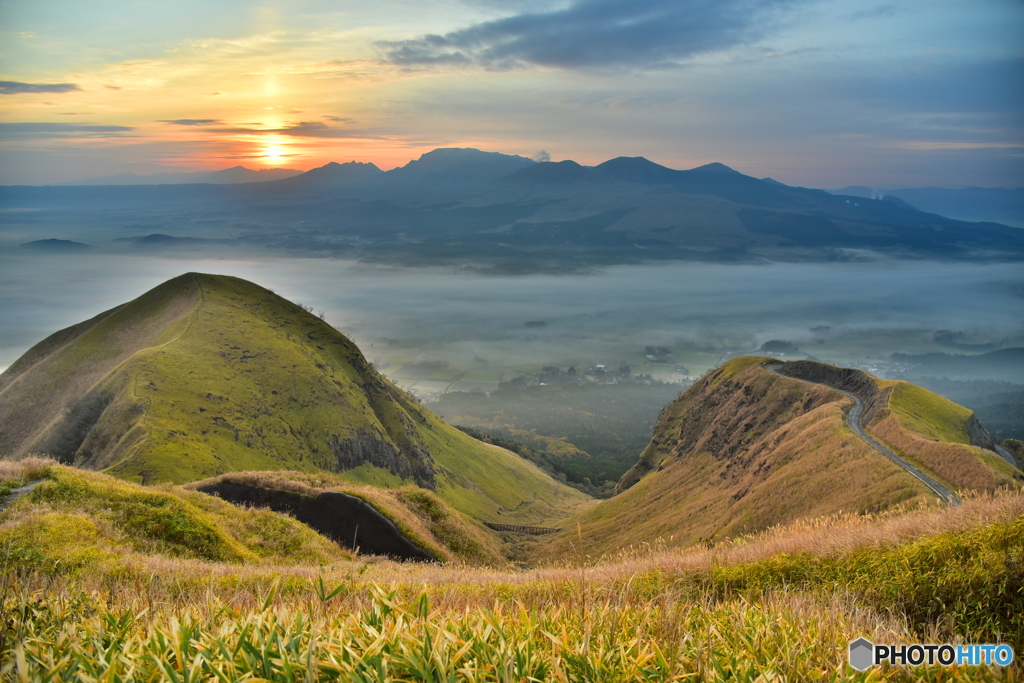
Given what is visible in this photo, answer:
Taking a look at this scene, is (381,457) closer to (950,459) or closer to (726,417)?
(726,417)

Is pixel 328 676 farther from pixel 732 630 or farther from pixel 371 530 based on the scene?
pixel 371 530

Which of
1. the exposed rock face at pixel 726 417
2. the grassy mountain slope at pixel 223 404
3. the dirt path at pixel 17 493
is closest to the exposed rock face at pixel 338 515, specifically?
the dirt path at pixel 17 493

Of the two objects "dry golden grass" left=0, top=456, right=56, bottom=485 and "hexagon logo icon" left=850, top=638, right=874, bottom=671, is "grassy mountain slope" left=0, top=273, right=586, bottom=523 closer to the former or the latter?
"dry golden grass" left=0, top=456, right=56, bottom=485

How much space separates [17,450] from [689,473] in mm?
98178

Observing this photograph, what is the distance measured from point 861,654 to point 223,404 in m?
87.8

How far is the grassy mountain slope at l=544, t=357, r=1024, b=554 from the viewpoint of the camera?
40438 mm

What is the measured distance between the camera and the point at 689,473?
9238 cm

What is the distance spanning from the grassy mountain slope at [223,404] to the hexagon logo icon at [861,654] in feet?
217

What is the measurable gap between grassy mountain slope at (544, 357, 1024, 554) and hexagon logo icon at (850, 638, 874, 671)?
3.61m

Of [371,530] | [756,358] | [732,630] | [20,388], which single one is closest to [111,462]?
[20,388]

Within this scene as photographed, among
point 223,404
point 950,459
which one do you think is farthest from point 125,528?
point 223,404

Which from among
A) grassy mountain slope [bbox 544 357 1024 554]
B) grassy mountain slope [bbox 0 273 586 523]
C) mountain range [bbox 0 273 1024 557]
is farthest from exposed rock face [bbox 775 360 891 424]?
grassy mountain slope [bbox 0 273 586 523]

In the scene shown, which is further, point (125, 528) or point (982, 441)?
point (982, 441)

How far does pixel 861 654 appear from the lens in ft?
20.4
